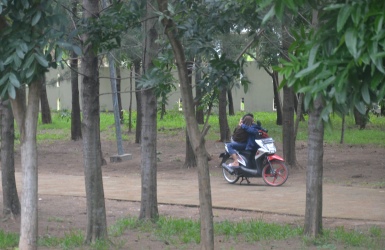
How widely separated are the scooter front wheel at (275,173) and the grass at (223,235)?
5805mm

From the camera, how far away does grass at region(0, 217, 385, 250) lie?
28.7 feet

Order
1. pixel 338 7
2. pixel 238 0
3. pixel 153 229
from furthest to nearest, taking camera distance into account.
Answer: pixel 153 229 → pixel 238 0 → pixel 338 7

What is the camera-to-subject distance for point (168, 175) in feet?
62.6

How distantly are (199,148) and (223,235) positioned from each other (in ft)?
10.1

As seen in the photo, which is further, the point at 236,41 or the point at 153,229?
the point at 236,41

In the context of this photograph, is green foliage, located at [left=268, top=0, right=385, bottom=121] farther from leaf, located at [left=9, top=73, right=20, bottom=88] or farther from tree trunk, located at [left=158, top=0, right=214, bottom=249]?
leaf, located at [left=9, top=73, right=20, bottom=88]

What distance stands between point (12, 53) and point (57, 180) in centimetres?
1162

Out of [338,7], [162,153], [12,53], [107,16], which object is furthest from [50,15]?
[162,153]

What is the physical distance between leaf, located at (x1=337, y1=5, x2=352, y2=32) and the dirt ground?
5.47 metres

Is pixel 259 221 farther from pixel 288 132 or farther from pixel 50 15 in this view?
pixel 288 132

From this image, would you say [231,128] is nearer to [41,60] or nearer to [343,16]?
[41,60]

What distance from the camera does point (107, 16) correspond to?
8.11 m

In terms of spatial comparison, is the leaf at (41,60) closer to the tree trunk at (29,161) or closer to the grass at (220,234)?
the tree trunk at (29,161)

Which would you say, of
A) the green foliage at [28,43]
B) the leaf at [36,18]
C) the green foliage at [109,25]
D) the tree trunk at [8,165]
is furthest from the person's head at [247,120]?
the leaf at [36,18]
